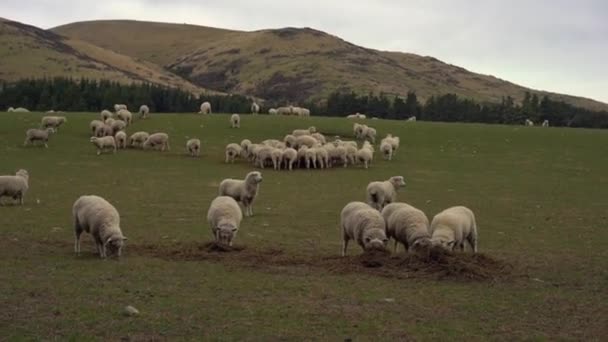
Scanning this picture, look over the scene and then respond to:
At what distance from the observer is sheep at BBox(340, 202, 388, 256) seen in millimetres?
16219

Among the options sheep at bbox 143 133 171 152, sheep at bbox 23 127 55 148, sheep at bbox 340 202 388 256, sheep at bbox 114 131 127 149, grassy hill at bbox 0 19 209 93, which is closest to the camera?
sheep at bbox 340 202 388 256

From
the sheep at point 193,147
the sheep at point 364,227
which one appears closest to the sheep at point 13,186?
the sheep at point 364,227

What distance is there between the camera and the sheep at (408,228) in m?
16.3

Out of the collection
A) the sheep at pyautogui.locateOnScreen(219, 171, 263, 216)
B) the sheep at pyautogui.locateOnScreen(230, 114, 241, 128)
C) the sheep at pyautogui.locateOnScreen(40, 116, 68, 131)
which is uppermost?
the sheep at pyautogui.locateOnScreen(230, 114, 241, 128)

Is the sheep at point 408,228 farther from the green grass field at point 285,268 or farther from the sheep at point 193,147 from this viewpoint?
the sheep at point 193,147

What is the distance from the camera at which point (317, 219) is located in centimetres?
2403

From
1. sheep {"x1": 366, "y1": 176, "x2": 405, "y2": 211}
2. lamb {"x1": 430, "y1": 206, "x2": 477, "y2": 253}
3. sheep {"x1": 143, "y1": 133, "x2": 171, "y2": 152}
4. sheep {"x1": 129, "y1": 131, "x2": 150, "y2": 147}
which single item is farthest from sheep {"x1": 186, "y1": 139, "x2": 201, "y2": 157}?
lamb {"x1": 430, "y1": 206, "x2": 477, "y2": 253}

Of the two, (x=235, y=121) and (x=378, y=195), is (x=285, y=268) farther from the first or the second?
(x=235, y=121)

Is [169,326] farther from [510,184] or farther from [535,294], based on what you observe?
[510,184]

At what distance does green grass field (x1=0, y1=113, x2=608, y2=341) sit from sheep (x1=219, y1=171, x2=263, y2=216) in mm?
667

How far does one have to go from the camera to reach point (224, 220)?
59.2ft

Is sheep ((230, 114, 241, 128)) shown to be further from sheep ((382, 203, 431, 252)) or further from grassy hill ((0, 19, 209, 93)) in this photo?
grassy hill ((0, 19, 209, 93))

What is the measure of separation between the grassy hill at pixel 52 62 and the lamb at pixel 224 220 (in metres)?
138

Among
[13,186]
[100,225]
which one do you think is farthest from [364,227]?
[13,186]
